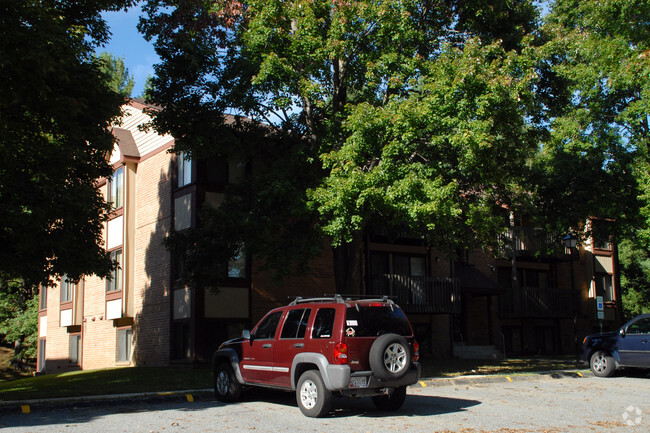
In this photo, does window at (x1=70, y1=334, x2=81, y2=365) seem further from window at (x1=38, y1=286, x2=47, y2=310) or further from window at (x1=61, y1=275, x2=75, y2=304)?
window at (x1=38, y1=286, x2=47, y2=310)

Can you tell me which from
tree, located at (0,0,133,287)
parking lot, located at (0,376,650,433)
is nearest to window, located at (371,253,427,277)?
tree, located at (0,0,133,287)

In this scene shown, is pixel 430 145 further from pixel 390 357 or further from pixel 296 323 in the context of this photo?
pixel 390 357

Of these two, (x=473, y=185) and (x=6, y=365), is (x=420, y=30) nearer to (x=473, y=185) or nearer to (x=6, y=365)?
(x=473, y=185)

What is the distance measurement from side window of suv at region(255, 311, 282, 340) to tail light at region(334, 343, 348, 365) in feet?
6.01

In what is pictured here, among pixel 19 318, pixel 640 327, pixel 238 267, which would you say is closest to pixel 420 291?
pixel 238 267

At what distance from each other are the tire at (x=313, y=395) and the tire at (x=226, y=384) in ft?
6.80

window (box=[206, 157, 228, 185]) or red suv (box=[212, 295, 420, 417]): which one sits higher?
window (box=[206, 157, 228, 185])

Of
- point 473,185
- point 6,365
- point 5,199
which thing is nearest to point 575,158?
point 473,185

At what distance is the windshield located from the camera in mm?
10172

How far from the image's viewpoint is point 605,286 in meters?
36.8

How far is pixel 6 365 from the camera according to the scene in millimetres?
41156

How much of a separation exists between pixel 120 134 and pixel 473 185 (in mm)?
15520

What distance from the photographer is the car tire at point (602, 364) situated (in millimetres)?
17781

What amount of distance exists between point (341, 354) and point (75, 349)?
23583mm
